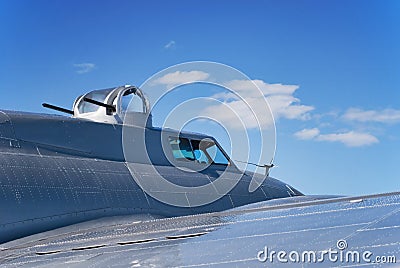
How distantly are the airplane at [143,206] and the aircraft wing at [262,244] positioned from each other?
1cm

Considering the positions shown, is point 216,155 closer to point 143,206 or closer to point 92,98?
point 92,98

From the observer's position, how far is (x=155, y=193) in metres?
11.1

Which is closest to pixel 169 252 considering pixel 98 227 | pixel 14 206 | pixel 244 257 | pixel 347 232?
pixel 244 257

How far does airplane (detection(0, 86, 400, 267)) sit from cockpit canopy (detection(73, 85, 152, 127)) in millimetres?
26

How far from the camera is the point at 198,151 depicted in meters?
13.4

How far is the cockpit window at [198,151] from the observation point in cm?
1271

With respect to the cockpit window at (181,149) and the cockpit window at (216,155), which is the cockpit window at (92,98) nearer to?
the cockpit window at (181,149)

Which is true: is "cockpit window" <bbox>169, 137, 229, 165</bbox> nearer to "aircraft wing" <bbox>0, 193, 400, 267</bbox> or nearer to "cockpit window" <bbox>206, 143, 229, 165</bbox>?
"cockpit window" <bbox>206, 143, 229, 165</bbox>

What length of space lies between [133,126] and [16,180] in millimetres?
3607

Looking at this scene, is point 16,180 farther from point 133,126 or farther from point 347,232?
point 347,232
